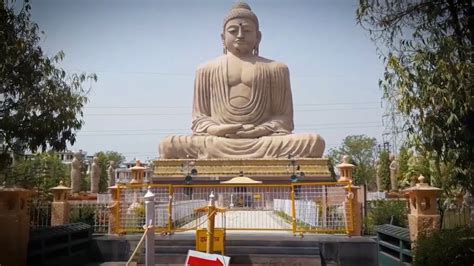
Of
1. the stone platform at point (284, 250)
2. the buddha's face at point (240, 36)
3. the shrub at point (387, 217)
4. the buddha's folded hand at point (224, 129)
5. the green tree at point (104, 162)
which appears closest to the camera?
the stone platform at point (284, 250)

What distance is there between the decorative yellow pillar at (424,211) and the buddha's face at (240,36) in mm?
16921

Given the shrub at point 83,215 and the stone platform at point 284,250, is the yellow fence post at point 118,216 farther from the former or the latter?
the shrub at point 83,215

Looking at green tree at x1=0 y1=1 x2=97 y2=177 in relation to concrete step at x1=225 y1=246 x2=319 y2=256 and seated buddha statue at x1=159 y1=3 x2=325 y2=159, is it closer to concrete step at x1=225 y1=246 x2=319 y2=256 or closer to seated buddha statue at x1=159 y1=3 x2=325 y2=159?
concrete step at x1=225 y1=246 x2=319 y2=256

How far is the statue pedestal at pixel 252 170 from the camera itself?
803 inches

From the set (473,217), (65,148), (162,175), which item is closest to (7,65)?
(65,148)

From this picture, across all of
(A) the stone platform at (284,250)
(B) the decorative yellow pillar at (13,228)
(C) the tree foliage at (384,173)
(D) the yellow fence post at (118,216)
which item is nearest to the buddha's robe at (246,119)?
(D) the yellow fence post at (118,216)

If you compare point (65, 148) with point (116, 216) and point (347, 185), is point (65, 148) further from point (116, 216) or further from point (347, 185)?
point (347, 185)

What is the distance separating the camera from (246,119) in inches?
890

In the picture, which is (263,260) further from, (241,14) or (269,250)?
(241,14)

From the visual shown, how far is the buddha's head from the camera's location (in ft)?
77.2

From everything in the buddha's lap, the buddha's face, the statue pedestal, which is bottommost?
the statue pedestal

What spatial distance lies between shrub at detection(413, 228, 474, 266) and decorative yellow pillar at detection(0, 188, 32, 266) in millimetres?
5334

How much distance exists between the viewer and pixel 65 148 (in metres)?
7.89

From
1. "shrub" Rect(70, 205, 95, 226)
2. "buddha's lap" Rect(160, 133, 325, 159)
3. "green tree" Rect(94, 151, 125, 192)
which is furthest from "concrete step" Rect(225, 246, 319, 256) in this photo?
"green tree" Rect(94, 151, 125, 192)
